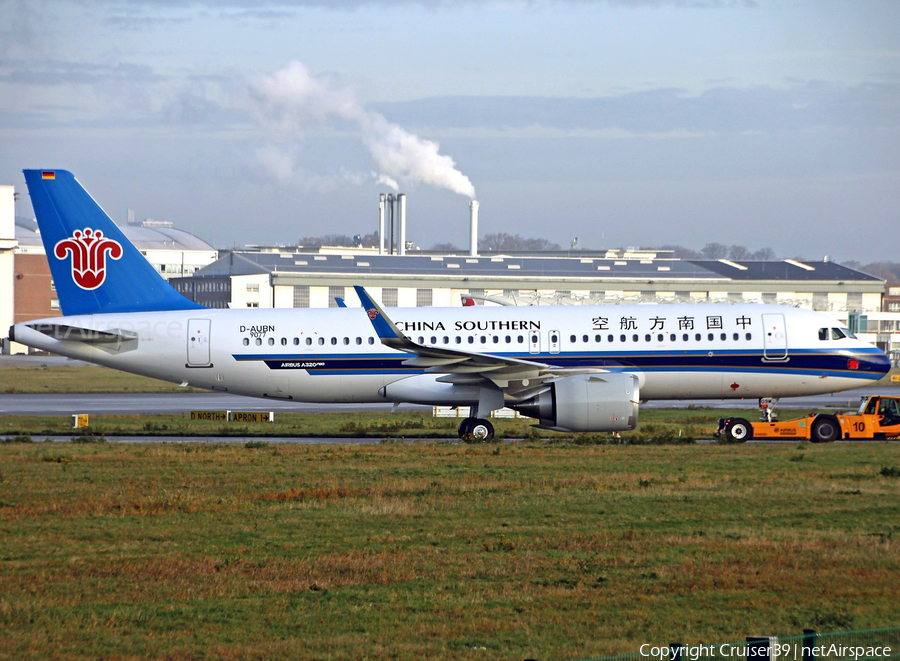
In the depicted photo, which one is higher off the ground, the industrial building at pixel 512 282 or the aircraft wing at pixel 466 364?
the industrial building at pixel 512 282

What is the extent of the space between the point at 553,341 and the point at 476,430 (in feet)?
12.7

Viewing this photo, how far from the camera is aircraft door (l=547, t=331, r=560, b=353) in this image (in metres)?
33.4

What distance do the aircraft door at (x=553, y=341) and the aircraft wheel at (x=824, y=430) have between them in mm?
8521

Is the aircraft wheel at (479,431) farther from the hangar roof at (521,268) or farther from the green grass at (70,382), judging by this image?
the hangar roof at (521,268)

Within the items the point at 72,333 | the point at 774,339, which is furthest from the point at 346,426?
the point at 774,339

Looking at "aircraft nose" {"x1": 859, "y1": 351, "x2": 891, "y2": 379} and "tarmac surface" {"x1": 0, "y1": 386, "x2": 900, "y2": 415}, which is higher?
"aircraft nose" {"x1": 859, "y1": 351, "x2": 891, "y2": 379}

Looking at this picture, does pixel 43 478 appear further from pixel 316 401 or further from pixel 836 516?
pixel 836 516

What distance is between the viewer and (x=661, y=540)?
17.0 meters

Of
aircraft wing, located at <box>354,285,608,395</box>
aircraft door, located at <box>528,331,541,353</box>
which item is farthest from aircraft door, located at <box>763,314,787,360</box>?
aircraft door, located at <box>528,331,541,353</box>

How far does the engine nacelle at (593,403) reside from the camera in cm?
3047

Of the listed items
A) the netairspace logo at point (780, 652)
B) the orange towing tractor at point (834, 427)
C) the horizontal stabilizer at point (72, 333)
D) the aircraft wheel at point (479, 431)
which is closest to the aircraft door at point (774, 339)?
the orange towing tractor at point (834, 427)

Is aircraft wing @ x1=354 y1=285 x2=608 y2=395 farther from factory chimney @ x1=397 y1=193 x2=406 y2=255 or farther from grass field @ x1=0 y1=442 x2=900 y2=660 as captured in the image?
factory chimney @ x1=397 y1=193 x2=406 y2=255

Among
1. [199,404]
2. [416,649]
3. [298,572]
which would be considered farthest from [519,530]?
[199,404]

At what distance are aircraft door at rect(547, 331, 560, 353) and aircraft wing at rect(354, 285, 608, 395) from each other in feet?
2.13
